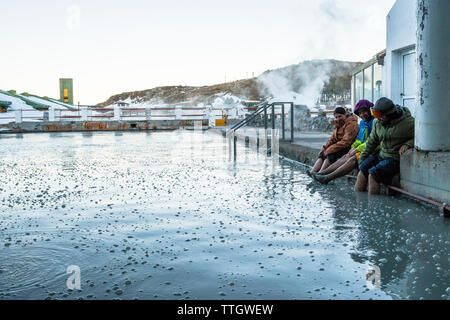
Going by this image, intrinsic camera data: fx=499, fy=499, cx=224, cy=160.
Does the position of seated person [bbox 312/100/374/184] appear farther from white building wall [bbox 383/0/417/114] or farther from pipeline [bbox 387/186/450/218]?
white building wall [bbox 383/0/417/114]

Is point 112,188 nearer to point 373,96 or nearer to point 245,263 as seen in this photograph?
point 245,263

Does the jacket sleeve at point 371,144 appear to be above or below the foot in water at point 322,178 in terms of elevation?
above

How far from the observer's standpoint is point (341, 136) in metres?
7.52

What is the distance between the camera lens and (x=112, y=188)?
22.4ft

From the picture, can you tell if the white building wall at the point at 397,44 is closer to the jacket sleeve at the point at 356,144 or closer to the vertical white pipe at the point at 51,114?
the jacket sleeve at the point at 356,144

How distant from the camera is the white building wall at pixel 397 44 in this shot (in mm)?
9203

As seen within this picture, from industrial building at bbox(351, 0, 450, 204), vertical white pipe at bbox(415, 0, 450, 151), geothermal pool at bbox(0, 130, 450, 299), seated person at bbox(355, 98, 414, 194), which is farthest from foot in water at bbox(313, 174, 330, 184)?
vertical white pipe at bbox(415, 0, 450, 151)

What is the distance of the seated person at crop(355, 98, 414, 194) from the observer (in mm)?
5668

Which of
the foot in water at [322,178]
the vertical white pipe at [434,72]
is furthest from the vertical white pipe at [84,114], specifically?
the vertical white pipe at [434,72]

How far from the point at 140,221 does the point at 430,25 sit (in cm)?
356

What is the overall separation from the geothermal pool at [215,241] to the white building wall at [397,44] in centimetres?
379

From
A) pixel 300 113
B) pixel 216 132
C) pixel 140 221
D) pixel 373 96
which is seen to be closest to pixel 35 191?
pixel 140 221

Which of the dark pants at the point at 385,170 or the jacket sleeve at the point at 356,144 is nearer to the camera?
the dark pants at the point at 385,170

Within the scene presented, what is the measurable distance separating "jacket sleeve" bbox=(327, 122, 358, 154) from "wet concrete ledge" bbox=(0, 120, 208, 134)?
899 inches
